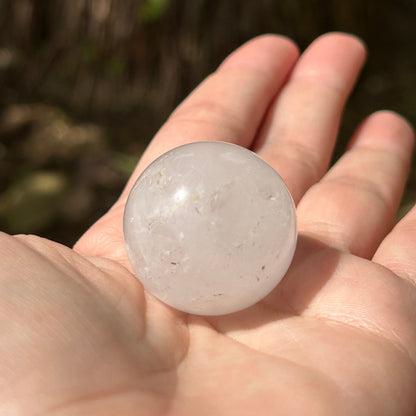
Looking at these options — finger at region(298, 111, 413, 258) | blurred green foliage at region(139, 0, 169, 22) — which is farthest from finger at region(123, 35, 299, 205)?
blurred green foliage at region(139, 0, 169, 22)

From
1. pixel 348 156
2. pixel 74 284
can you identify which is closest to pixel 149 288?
pixel 74 284

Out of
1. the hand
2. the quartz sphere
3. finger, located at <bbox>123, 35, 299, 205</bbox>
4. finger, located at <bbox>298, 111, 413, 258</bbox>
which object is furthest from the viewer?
finger, located at <bbox>123, 35, 299, 205</bbox>

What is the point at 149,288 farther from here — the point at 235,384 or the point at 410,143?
the point at 410,143

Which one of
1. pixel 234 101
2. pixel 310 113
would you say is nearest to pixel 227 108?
pixel 234 101

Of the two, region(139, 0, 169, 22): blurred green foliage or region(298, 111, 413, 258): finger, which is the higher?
region(139, 0, 169, 22): blurred green foliage

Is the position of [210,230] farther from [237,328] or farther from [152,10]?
[152,10]

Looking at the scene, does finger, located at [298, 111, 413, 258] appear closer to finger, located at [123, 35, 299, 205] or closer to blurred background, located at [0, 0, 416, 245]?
finger, located at [123, 35, 299, 205]
